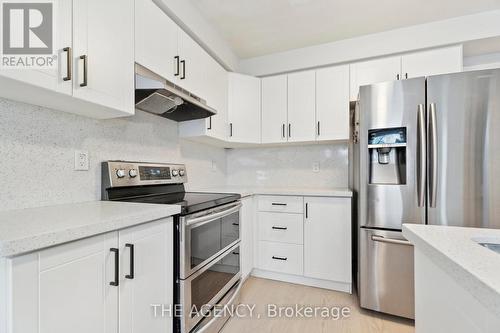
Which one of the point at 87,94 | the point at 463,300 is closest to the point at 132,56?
the point at 87,94

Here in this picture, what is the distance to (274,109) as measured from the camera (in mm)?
2723

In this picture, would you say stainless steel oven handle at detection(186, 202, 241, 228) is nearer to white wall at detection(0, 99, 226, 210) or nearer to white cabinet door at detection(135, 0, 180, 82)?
white wall at detection(0, 99, 226, 210)

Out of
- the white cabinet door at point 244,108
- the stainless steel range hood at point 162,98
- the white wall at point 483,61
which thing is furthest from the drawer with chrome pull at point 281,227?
the white wall at point 483,61

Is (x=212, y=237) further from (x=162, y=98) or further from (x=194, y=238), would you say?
(x=162, y=98)

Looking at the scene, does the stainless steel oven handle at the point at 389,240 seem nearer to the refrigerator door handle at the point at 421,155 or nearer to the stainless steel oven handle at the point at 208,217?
the refrigerator door handle at the point at 421,155

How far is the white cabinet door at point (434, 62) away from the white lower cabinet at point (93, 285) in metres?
2.50

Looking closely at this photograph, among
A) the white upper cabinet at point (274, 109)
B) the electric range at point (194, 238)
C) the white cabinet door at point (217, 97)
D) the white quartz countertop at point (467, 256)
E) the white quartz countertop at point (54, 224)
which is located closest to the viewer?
the white quartz countertop at point (467, 256)

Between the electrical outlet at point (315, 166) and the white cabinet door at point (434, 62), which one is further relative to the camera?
the electrical outlet at point (315, 166)

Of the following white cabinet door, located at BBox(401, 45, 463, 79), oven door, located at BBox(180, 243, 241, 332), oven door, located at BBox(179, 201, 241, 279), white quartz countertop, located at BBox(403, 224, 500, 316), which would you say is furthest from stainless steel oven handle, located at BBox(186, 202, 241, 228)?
white cabinet door, located at BBox(401, 45, 463, 79)

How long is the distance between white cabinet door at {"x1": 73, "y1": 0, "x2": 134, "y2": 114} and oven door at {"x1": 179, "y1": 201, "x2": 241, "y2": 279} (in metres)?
0.74

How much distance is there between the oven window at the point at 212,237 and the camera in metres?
1.34

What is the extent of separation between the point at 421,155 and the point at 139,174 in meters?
2.01

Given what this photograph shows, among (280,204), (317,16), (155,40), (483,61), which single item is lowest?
(280,204)

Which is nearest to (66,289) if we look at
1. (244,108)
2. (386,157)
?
(386,157)
